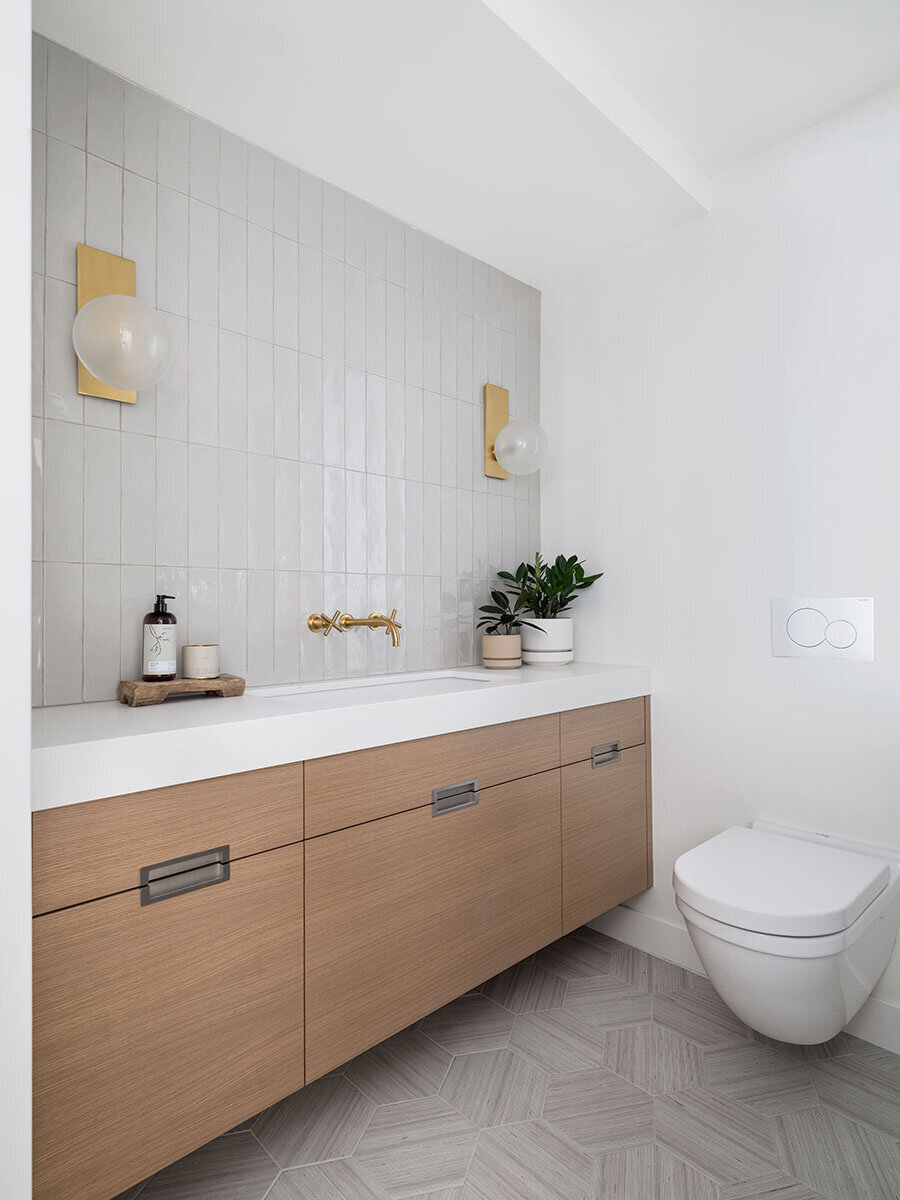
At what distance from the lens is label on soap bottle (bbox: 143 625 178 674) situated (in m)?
1.53

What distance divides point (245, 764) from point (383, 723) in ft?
1.02

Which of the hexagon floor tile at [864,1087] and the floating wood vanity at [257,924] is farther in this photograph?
the hexagon floor tile at [864,1087]

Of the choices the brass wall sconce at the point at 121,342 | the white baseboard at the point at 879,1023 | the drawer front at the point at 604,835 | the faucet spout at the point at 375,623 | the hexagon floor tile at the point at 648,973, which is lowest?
the hexagon floor tile at the point at 648,973

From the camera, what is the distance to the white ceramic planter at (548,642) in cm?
231

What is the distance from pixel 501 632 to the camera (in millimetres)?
2416

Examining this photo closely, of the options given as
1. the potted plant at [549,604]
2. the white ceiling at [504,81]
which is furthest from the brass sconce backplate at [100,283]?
the potted plant at [549,604]

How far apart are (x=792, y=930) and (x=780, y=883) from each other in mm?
160

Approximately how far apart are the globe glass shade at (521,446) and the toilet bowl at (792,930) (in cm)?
129

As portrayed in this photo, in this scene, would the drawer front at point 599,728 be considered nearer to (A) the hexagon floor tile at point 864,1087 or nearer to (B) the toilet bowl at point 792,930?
(B) the toilet bowl at point 792,930

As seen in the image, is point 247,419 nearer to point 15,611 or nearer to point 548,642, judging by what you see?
point 15,611

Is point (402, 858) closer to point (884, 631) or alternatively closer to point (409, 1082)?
point (409, 1082)

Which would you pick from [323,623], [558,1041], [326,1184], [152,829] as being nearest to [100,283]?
[323,623]

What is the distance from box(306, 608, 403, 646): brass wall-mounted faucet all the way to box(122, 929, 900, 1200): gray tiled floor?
1.04 metres

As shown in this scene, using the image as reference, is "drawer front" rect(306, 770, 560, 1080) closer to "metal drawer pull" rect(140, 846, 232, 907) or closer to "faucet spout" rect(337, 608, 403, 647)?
"metal drawer pull" rect(140, 846, 232, 907)
